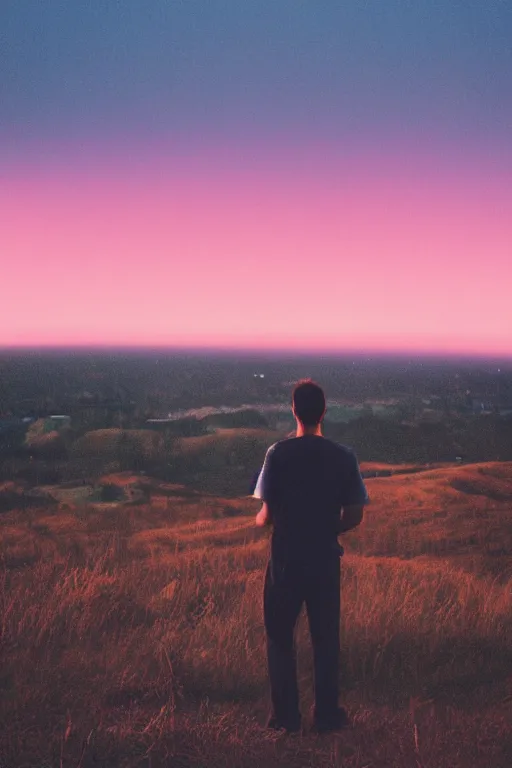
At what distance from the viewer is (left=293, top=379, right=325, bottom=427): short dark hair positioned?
133 inches

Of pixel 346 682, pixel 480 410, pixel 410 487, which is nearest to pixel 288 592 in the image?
pixel 346 682

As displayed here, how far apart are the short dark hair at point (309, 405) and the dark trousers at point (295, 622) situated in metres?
0.70

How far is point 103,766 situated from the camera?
313 centimetres

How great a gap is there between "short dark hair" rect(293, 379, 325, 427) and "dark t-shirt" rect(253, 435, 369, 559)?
0.38ft

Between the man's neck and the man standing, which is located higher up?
the man's neck

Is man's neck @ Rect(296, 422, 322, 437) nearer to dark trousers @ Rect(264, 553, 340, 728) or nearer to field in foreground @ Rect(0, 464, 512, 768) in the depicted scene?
dark trousers @ Rect(264, 553, 340, 728)

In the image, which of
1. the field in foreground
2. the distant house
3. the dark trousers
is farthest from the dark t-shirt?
the distant house

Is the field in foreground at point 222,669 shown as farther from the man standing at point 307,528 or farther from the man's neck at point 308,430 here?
the man's neck at point 308,430

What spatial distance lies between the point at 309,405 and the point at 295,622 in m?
1.14

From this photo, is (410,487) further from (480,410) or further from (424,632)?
(480,410)

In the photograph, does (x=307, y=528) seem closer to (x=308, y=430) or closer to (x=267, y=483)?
(x=267, y=483)

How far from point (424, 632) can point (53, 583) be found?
3602mm

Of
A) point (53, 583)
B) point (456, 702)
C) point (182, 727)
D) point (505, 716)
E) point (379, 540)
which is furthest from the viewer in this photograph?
point (379, 540)

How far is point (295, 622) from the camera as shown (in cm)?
340
